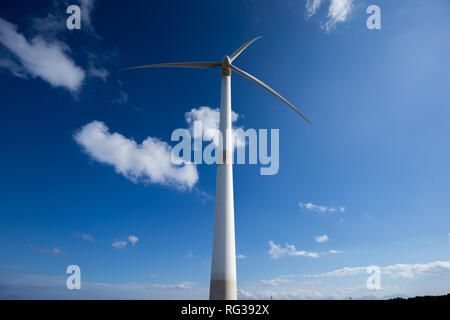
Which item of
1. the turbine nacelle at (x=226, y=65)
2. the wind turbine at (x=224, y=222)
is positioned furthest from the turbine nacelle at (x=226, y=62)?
the wind turbine at (x=224, y=222)

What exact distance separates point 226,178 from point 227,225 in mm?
5276

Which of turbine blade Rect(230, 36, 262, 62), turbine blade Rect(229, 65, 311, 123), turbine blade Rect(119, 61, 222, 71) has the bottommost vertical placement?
turbine blade Rect(229, 65, 311, 123)

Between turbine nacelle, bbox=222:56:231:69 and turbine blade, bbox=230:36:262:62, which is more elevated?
turbine blade, bbox=230:36:262:62

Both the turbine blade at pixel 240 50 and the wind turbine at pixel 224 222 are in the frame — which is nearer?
the wind turbine at pixel 224 222

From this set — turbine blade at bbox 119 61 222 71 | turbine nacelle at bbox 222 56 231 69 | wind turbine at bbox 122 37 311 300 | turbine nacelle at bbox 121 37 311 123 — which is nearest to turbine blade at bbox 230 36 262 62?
turbine nacelle at bbox 121 37 311 123

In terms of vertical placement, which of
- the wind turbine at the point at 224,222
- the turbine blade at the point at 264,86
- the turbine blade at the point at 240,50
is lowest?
the wind turbine at the point at 224,222

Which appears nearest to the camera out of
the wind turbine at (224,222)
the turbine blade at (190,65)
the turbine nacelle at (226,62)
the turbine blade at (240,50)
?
the wind turbine at (224,222)

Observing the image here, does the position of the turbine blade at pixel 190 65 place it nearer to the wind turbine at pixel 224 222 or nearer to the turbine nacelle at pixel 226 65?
the turbine nacelle at pixel 226 65

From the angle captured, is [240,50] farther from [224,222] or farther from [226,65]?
[224,222]

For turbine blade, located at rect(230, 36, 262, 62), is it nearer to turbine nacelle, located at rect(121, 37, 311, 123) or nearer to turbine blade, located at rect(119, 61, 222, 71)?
turbine nacelle, located at rect(121, 37, 311, 123)
